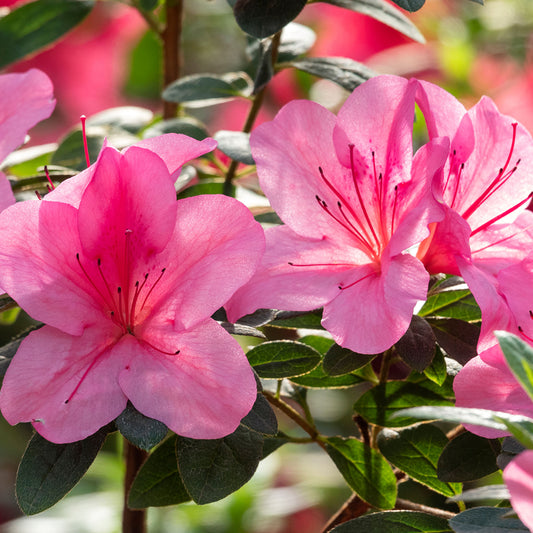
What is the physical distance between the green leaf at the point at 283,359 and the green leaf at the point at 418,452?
6.6 inches

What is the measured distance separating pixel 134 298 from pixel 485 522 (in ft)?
1.09

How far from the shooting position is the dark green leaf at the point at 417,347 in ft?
2.41

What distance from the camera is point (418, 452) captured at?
869mm

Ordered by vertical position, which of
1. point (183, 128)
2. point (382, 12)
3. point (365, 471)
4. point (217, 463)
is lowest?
point (365, 471)

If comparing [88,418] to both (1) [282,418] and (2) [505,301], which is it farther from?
(1) [282,418]

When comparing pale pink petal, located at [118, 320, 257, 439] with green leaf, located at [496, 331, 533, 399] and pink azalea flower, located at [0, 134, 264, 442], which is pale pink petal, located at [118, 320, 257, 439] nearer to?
pink azalea flower, located at [0, 134, 264, 442]

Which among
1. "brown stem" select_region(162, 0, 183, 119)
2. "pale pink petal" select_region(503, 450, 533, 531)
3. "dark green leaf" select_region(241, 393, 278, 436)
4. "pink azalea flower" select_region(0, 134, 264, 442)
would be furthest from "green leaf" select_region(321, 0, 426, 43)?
"pale pink petal" select_region(503, 450, 533, 531)

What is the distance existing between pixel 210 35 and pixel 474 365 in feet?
6.63

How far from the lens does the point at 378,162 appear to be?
2.62ft

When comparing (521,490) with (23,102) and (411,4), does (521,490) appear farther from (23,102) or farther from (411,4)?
(23,102)

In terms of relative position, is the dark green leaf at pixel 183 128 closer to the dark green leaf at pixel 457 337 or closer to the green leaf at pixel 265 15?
the green leaf at pixel 265 15

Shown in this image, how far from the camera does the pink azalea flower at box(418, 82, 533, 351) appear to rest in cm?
76

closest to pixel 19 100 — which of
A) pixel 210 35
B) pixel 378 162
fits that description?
pixel 378 162

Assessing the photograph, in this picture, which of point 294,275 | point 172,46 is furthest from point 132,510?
point 172,46
